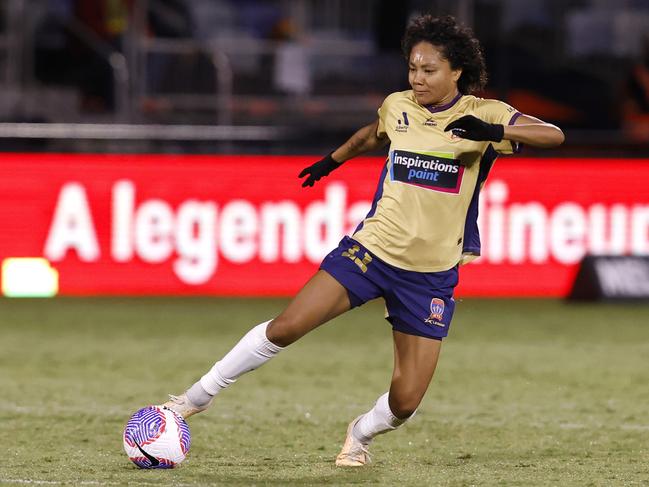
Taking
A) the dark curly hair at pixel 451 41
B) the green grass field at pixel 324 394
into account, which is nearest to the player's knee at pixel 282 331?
the green grass field at pixel 324 394

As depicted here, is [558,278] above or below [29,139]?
below

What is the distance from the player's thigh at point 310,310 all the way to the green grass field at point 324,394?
598 millimetres

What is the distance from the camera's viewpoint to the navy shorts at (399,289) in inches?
232

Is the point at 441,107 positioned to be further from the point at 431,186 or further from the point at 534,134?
the point at 534,134

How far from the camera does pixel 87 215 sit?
12883mm

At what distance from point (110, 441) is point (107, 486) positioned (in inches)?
47.1

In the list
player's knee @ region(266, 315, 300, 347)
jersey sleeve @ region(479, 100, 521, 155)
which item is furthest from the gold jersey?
player's knee @ region(266, 315, 300, 347)

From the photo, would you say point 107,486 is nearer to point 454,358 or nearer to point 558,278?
point 454,358

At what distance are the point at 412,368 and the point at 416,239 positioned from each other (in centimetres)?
54

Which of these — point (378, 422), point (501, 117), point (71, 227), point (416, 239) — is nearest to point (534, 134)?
point (501, 117)

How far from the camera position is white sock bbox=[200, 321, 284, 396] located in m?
5.88

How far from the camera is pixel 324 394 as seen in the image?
836 cm

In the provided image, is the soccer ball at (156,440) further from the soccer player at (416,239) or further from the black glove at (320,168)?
the black glove at (320,168)

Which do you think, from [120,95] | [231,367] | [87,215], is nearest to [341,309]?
[231,367]
